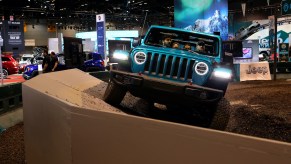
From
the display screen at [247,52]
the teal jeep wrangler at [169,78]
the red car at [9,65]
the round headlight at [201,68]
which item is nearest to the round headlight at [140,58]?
the teal jeep wrangler at [169,78]

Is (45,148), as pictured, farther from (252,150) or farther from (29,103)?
(252,150)

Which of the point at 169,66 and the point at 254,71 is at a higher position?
the point at 169,66

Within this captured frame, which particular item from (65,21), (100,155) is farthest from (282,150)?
(65,21)

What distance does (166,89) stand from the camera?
5141mm

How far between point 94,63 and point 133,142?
64.0 ft

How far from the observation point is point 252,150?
193 cm

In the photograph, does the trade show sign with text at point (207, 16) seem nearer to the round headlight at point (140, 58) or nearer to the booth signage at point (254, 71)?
the booth signage at point (254, 71)

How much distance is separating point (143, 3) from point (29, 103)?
40028 mm

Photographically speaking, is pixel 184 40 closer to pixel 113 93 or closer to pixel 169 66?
pixel 169 66

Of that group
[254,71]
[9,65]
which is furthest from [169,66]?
[9,65]

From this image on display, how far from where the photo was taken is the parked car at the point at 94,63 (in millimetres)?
21391

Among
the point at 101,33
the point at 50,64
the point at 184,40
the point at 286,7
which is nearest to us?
the point at 184,40

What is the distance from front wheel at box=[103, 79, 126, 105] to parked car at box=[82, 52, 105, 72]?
15.7 meters

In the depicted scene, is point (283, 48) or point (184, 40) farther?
point (283, 48)
